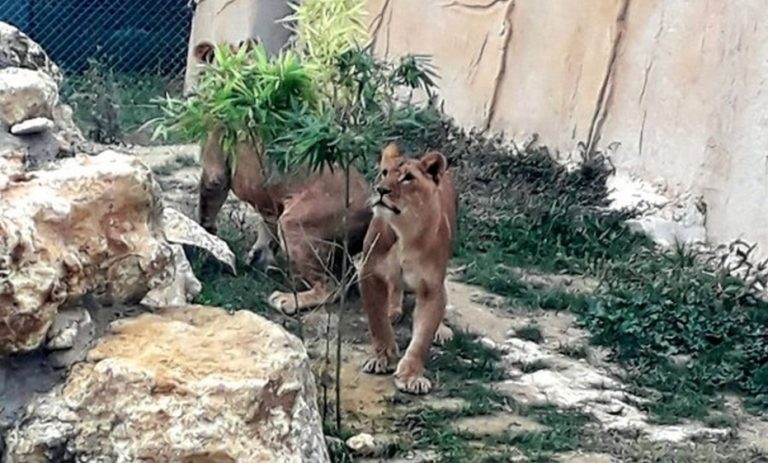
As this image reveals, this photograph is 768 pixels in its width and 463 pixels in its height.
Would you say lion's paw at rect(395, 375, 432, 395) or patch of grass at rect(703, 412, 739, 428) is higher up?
patch of grass at rect(703, 412, 739, 428)

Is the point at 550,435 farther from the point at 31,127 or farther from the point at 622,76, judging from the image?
the point at 622,76

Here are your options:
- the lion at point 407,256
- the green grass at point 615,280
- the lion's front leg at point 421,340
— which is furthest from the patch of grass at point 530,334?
the lion's front leg at point 421,340

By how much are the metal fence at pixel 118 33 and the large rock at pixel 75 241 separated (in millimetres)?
9138

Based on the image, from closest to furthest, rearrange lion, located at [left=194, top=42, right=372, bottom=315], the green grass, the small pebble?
the small pebble, the green grass, lion, located at [left=194, top=42, right=372, bottom=315]

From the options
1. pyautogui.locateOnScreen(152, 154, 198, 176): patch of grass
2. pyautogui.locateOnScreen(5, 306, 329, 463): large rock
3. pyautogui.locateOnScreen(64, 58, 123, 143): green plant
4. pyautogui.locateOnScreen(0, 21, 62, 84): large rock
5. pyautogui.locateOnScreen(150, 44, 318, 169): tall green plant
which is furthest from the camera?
pyautogui.locateOnScreen(64, 58, 123, 143): green plant

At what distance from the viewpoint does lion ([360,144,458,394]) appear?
6.37 meters

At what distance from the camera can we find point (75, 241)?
446 cm

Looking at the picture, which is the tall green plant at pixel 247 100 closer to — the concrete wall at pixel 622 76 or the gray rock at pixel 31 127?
the gray rock at pixel 31 127

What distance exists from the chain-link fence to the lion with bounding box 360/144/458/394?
674 centimetres

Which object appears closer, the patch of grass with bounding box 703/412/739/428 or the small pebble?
the small pebble

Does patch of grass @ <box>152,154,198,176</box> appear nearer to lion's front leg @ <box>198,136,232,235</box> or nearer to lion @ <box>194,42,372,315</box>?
lion's front leg @ <box>198,136,232,235</box>

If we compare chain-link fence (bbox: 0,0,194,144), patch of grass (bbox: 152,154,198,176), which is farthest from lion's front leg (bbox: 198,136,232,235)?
chain-link fence (bbox: 0,0,194,144)

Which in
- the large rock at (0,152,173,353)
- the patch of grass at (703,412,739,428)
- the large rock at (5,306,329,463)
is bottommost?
the patch of grass at (703,412,739,428)

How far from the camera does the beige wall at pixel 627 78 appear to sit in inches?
333
